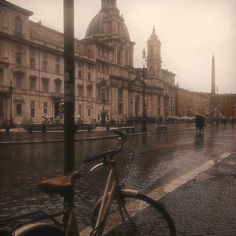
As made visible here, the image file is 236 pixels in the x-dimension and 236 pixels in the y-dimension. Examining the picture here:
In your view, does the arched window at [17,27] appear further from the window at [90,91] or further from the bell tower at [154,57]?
the bell tower at [154,57]

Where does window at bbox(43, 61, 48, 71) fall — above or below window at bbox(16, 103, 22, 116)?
above

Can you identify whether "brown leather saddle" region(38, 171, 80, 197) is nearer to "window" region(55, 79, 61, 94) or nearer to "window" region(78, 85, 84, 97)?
"window" region(55, 79, 61, 94)

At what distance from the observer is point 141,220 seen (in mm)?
3881

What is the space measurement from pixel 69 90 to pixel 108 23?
3391 inches

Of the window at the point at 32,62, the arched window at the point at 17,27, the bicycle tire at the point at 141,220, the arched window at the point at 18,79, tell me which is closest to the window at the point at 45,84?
the window at the point at 32,62

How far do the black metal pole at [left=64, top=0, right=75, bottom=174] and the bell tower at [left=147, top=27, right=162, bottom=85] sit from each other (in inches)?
4200

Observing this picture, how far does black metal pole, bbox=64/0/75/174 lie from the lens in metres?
4.59

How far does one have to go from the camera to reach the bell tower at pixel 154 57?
112 metres

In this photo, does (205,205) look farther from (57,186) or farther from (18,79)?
(18,79)

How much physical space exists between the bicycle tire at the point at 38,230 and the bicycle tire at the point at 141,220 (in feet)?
2.79

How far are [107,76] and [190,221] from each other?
7378 centimetres

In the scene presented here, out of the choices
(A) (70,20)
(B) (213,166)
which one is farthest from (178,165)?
(A) (70,20)

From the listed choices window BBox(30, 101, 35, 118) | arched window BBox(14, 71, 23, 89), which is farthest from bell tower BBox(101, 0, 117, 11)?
arched window BBox(14, 71, 23, 89)

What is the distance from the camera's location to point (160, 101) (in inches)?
4363
